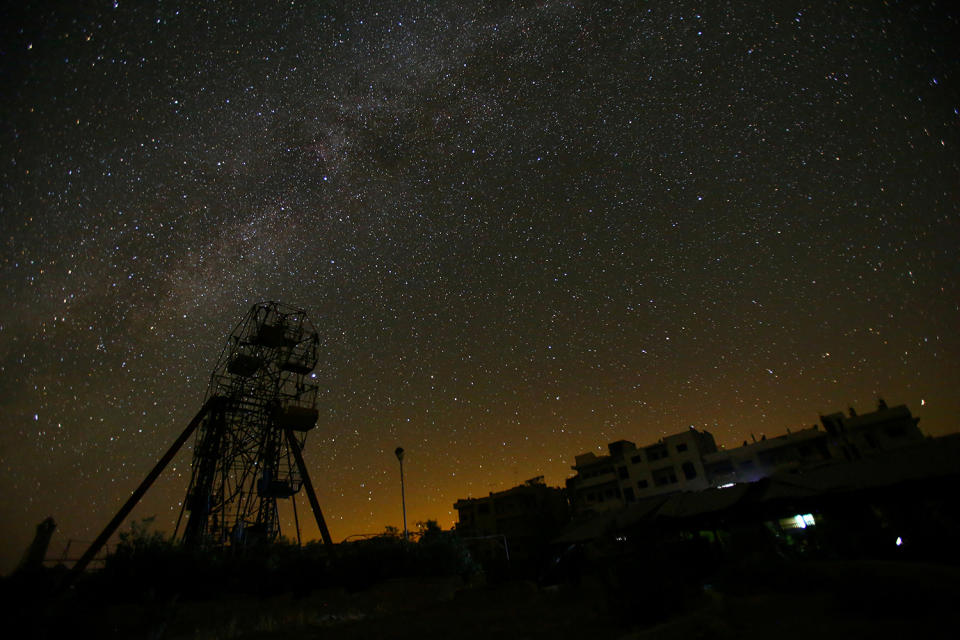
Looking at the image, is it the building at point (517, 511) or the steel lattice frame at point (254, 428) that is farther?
the building at point (517, 511)

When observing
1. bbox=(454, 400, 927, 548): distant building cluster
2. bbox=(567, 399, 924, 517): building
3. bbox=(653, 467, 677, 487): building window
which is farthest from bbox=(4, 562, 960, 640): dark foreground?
bbox=(653, 467, 677, 487): building window

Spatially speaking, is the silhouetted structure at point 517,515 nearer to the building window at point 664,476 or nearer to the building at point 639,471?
the building at point 639,471

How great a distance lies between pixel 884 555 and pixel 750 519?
417 cm

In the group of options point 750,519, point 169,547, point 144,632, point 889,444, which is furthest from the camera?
point 889,444

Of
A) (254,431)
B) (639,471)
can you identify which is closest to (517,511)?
(639,471)

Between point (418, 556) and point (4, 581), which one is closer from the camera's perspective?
point (4, 581)

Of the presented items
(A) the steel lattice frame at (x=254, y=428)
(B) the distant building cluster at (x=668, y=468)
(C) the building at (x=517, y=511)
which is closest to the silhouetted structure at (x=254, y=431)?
(A) the steel lattice frame at (x=254, y=428)

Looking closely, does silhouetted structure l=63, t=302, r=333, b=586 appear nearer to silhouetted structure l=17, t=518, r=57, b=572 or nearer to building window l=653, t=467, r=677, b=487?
silhouetted structure l=17, t=518, r=57, b=572

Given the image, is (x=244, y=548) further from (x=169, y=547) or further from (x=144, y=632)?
(x=144, y=632)

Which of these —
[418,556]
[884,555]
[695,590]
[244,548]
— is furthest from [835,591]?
[244,548]

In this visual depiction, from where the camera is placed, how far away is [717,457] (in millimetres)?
44031

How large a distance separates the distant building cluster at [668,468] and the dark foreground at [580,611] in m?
19.7

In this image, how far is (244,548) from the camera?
15094mm

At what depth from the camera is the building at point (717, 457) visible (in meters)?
37.6
